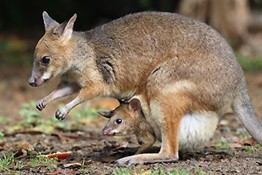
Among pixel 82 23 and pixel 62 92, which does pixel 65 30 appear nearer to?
pixel 62 92

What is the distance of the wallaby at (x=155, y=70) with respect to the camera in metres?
6.72

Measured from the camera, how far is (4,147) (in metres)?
7.85

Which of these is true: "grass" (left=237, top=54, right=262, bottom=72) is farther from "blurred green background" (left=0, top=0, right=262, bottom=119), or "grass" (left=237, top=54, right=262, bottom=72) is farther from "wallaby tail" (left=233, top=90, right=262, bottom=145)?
"wallaby tail" (left=233, top=90, right=262, bottom=145)

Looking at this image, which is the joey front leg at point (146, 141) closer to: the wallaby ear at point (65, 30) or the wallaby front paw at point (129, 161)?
the wallaby front paw at point (129, 161)

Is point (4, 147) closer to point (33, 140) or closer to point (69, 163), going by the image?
point (33, 140)

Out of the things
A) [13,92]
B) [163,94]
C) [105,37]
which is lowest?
[163,94]

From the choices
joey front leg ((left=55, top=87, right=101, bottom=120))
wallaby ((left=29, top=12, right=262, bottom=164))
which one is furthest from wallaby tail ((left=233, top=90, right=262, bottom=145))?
joey front leg ((left=55, top=87, right=101, bottom=120))

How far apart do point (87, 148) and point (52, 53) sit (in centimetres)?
134

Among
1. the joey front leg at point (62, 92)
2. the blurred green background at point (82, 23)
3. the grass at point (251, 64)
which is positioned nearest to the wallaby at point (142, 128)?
the joey front leg at point (62, 92)

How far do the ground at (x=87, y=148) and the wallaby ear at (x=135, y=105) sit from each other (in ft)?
1.79

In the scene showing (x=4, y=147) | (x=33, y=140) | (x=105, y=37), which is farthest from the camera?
(x=33, y=140)

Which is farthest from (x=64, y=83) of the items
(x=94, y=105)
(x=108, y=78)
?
(x=94, y=105)

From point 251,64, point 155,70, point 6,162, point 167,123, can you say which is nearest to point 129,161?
point 167,123

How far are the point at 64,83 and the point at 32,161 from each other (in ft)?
2.87
